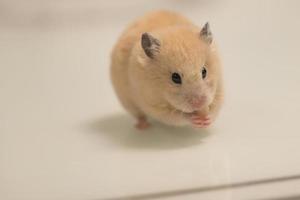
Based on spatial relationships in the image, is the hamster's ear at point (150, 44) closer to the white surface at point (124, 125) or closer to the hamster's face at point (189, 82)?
the hamster's face at point (189, 82)

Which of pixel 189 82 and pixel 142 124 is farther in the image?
pixel 142 124

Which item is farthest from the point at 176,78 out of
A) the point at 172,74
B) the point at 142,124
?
the point at 142,124

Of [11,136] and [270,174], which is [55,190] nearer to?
[11,136]

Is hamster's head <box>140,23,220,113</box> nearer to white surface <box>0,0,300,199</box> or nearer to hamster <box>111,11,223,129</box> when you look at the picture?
hamster <box>111,11,223,129</box>

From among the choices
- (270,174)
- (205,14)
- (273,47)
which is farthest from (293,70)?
(205,14)

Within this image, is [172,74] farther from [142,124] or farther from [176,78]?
[142,124]

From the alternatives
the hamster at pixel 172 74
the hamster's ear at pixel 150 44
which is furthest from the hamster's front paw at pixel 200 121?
the hamster's ear at pixel 150 44
